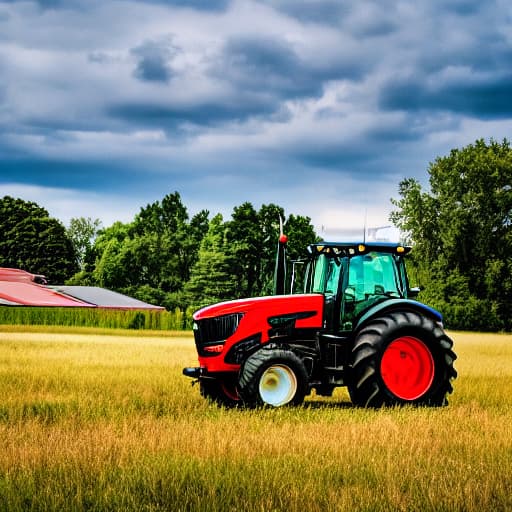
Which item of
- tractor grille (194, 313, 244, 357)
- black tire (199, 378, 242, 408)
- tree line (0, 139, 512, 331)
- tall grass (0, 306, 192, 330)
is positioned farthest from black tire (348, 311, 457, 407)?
tree line (0, 139, 512, 331)

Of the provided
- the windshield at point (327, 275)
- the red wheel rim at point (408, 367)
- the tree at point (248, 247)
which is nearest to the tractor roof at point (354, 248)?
the windshield at point (327, 275)

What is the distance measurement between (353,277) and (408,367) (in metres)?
1.59

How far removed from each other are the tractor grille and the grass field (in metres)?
0.90

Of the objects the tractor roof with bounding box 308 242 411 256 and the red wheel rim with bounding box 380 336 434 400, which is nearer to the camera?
the red wheel rim with bounding box 380 336 434 400

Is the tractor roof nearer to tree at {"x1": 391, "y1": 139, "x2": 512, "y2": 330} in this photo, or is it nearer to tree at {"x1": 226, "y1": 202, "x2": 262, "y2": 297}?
tree at {"x1": 391, "y1": 139, "x2": 512, "y2": 330}

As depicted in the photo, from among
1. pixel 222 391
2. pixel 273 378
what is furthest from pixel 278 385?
pixel 222 391

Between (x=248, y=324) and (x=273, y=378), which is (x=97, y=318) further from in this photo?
(x=273, y=378)

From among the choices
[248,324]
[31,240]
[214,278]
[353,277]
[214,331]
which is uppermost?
[31,240]

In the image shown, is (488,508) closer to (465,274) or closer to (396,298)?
(396,298)

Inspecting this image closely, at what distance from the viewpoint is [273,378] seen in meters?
11.4

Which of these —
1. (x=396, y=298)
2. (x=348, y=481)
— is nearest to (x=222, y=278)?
(x=396, y=298)

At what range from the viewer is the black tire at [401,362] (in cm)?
1144

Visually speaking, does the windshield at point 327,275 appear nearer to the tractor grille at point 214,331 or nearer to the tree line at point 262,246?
the tractor grille at point 214,331

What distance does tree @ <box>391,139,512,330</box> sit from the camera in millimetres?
67062
